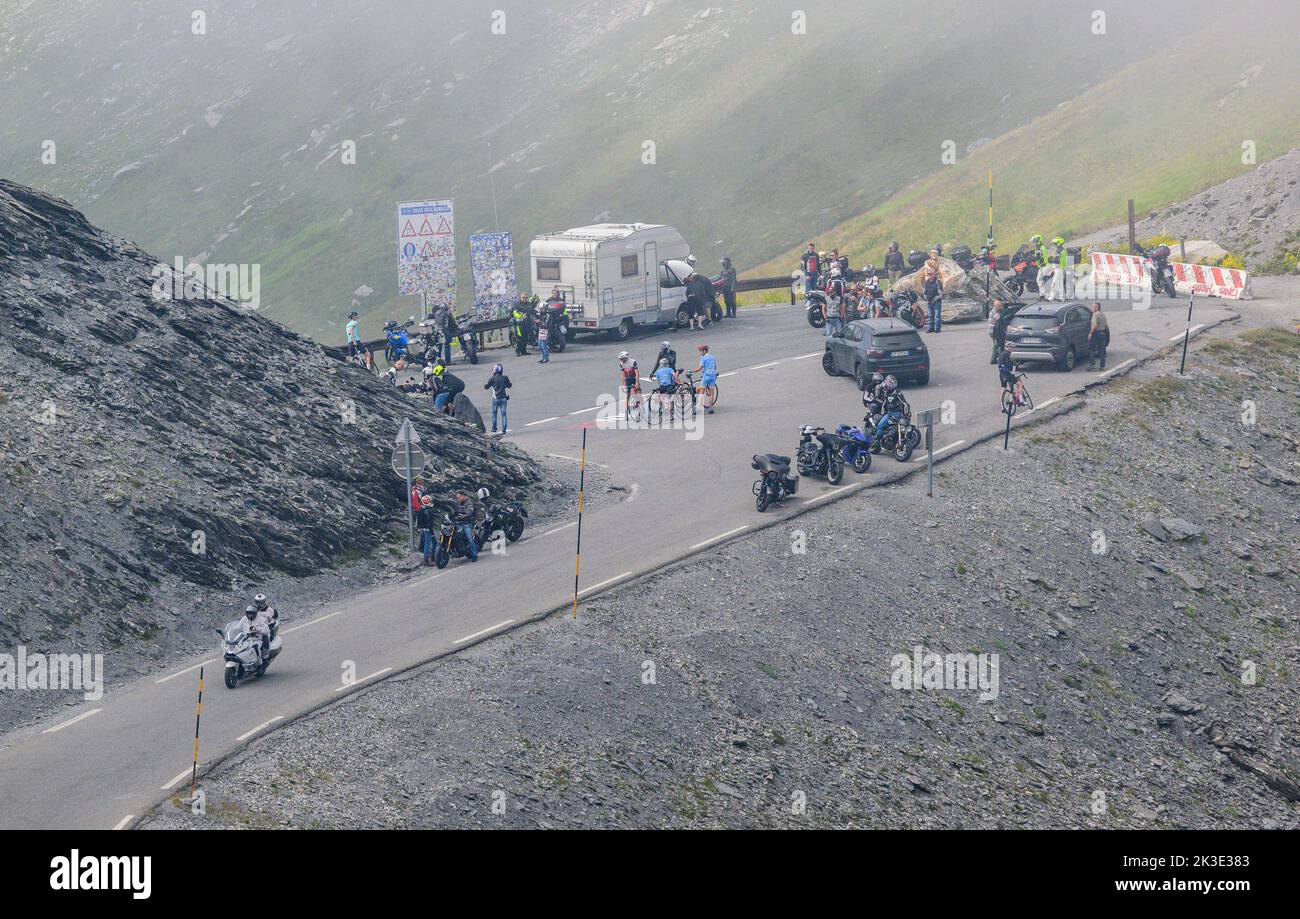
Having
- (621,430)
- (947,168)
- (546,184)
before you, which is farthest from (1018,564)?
(546,184)

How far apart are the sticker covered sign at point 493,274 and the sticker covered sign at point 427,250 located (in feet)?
5.56

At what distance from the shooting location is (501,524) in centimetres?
2856

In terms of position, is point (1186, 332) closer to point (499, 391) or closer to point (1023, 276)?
point (1023, 276)

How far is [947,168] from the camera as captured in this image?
265 ft

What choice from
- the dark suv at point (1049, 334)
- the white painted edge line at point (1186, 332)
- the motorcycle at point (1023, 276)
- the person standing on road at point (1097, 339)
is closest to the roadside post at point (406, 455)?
the dark suv at point (1049, 334)

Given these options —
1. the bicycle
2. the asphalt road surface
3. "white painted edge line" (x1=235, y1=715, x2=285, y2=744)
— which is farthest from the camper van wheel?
"white painted edge line" (x1=235, y1=715, x2=285, y2=744)

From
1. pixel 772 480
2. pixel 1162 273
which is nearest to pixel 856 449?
pixel 772 480

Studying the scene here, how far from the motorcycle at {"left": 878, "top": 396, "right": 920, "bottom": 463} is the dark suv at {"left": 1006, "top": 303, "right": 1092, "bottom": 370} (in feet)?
26.5

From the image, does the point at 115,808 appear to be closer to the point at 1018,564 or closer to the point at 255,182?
the point at 1018,564

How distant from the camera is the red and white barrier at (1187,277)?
4869 cm

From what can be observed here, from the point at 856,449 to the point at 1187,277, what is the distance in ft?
77.4

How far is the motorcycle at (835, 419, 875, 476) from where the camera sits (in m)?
31.1

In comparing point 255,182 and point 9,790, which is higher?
point 255,182
